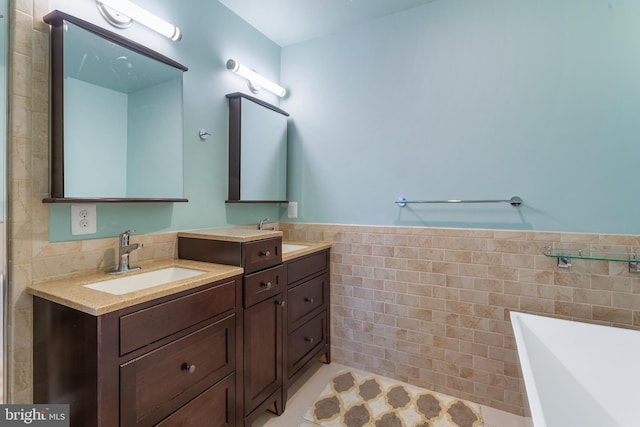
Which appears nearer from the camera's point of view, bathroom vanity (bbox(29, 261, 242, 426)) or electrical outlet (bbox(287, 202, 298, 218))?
bathroom vanity (bbox(29, 261, 242, 426))

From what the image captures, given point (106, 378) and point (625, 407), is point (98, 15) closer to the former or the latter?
point (106, 378)

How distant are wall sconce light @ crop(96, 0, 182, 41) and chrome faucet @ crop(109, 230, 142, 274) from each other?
3.35 feet

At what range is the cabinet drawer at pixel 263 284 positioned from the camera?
1537mm

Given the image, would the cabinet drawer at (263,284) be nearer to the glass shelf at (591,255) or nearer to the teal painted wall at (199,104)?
the teal painted wall at (199,104)

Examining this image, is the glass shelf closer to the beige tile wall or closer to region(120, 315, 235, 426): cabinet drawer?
the beige tile wall

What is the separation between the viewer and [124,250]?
1.42 m

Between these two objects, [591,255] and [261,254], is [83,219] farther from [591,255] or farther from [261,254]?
[591,255]

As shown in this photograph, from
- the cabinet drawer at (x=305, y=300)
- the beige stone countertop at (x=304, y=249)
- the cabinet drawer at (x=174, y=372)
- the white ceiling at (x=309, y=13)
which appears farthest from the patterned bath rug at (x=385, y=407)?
the white ceiling at (x=309, y=13)

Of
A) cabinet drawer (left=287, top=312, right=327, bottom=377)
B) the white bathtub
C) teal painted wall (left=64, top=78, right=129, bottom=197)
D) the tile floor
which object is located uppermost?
teal painted wall (left=64, top=78, right=129, bottom=197)

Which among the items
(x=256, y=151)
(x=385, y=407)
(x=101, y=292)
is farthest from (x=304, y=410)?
(x=256, y=151)

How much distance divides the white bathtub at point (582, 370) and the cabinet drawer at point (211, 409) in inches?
50.4

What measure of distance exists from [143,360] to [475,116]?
217cm

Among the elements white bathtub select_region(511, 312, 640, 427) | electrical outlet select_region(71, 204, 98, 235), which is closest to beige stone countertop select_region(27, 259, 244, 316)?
electrical outlet select_region(71, 204, 98, 235)

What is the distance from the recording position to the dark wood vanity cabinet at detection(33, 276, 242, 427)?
968mm
